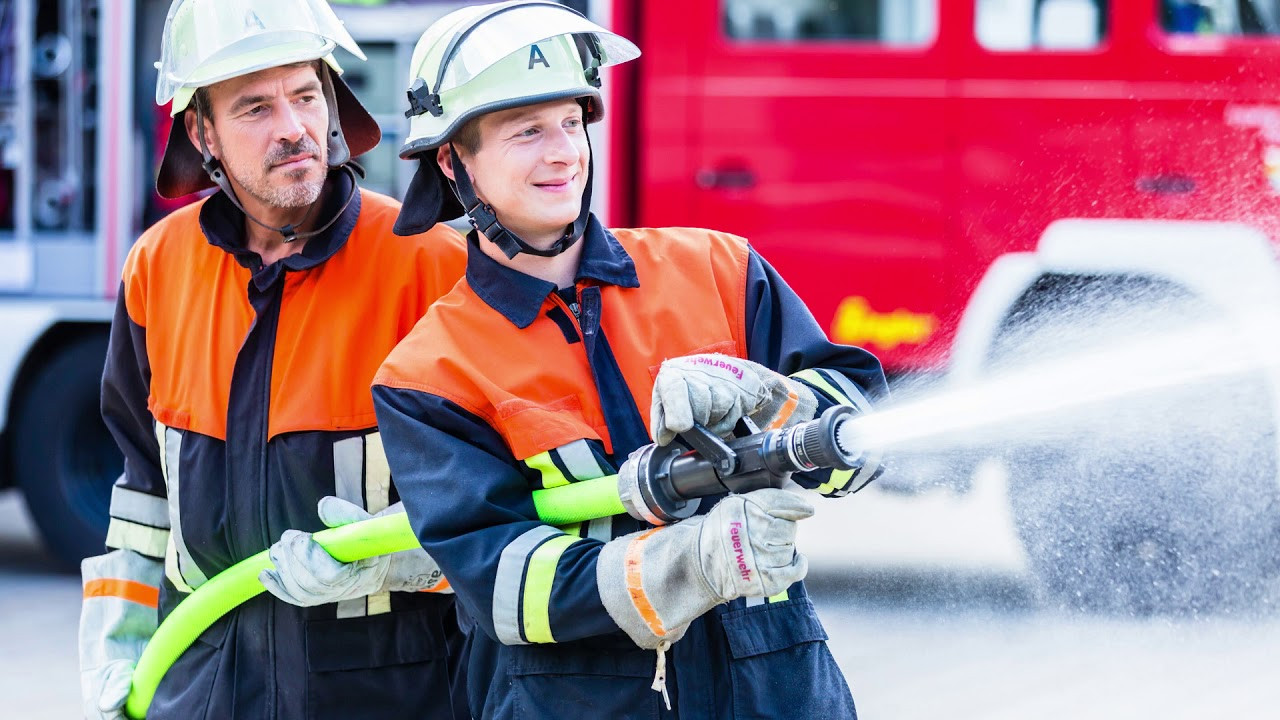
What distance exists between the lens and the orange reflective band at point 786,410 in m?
2.02

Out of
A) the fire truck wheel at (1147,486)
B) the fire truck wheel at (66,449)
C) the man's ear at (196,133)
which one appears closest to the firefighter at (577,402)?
the man's ear at (196,133)

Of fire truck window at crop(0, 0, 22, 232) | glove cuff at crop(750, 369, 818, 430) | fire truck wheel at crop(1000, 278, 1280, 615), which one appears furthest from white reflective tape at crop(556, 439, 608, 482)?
fire truck window at crop(0, 0, 22, 232)

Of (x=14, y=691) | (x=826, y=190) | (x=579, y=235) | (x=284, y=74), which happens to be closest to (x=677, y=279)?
(x=579, y=235)

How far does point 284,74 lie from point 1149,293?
3.71 meters

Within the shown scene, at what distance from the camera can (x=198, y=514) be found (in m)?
2.55

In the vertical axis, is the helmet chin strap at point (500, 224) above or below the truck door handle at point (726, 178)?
above

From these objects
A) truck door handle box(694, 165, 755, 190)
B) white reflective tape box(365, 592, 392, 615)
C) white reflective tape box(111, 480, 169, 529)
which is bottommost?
white reflective tape box(365, 592, 392, 615)

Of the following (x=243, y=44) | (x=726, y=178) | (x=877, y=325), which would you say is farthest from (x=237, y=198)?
(x=877, y=325)

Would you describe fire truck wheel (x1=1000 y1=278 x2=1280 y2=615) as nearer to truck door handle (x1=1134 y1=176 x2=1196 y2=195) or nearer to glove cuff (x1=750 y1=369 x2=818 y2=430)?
truck door handle (x1=1134 y1=176 x2=1196 y2=195)

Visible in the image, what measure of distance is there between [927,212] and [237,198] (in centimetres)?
343

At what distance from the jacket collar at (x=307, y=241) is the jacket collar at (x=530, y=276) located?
39 cm

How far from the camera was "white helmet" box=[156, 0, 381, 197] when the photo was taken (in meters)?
2.61

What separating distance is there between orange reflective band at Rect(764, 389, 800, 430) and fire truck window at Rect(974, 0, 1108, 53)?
12.8 ft

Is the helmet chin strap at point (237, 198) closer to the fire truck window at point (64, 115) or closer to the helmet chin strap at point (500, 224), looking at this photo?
the helmet chin strap at point (500, 224)
